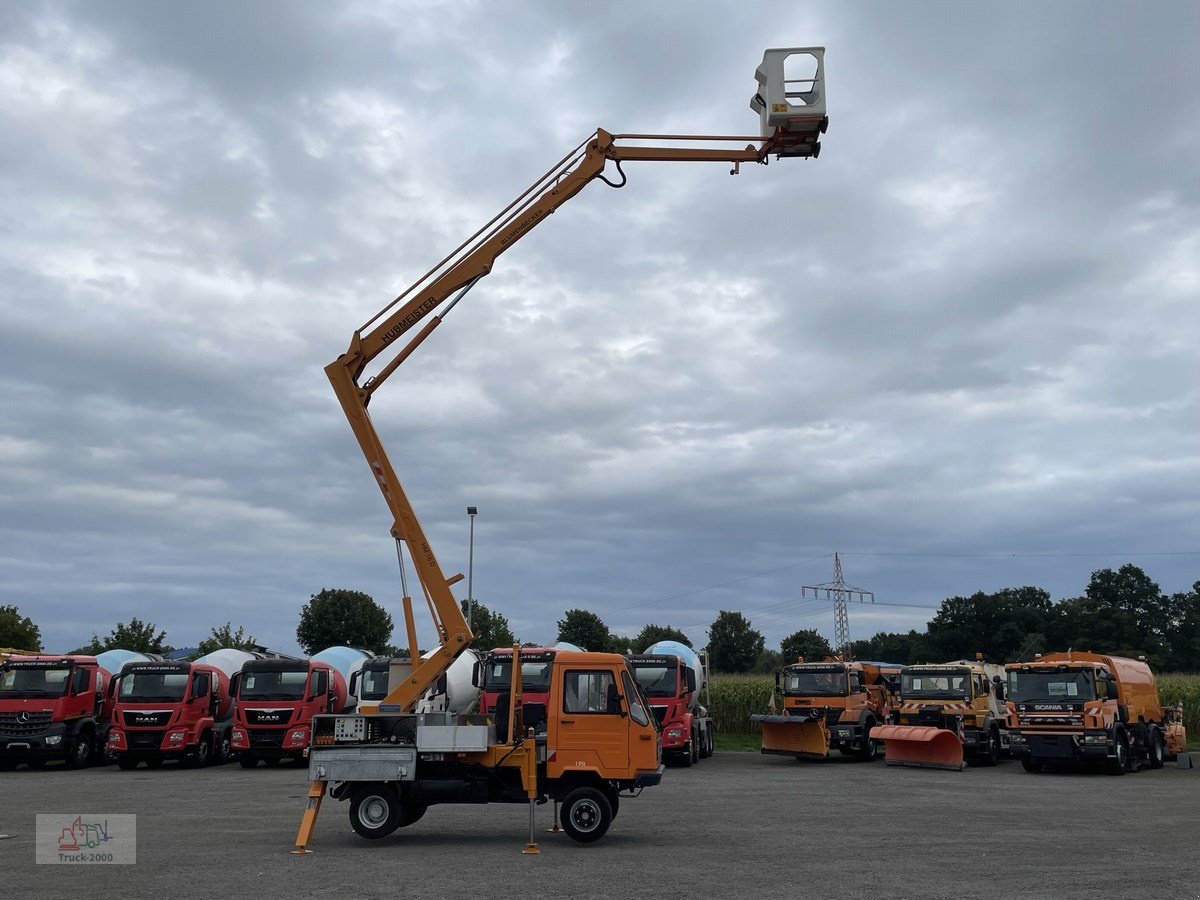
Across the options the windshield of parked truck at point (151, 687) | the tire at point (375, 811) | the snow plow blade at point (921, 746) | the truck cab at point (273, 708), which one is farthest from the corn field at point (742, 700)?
the tire at point (375, 811)

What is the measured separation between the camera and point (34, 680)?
2834 centimetres

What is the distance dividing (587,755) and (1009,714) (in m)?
16.7

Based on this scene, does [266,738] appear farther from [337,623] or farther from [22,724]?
[337,623]

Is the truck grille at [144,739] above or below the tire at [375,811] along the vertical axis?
above

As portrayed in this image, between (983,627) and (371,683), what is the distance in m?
85.9

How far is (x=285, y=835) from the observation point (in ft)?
51.2

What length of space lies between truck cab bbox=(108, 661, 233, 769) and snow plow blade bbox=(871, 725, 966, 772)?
1741cm

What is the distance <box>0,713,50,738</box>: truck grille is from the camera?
27.7 meters

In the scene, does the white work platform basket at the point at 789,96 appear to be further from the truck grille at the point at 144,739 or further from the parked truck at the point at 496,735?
the truck grille at the point at 144,739

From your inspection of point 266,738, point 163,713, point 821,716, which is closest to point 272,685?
point 266,738

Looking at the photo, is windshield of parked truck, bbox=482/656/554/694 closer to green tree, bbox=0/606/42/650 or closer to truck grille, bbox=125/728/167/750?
truck grille, bbox=125/728/167/750

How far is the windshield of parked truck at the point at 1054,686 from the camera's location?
26.2 metres

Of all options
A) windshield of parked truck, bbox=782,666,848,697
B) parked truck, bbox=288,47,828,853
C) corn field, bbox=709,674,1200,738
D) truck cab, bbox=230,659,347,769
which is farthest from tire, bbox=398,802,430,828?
corn field, bbox=709,674,1200,738

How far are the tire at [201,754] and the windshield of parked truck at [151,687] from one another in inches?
60.5
